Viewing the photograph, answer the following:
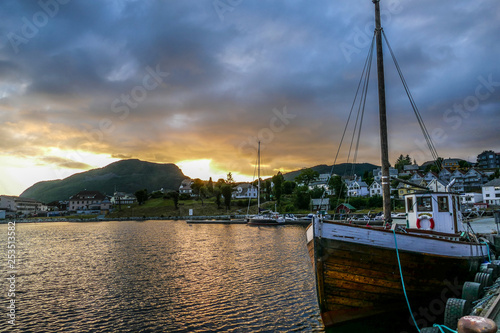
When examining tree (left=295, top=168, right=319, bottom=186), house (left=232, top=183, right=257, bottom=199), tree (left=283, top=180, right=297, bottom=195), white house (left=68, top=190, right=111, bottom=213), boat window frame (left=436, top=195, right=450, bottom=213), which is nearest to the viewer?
boat window frame (left=436, top=195, right=450, bottom=213)

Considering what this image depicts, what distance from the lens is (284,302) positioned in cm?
1709

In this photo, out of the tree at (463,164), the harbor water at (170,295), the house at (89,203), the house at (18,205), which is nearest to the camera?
the harbor water at (170,295)

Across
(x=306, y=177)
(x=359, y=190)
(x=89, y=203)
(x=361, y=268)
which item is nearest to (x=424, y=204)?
(x=361, y=268)

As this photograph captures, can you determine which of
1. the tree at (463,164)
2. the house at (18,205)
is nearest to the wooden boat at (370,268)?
the tree at (463,164)

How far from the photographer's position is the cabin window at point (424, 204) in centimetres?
1673

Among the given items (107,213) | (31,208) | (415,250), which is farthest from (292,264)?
(31,208)

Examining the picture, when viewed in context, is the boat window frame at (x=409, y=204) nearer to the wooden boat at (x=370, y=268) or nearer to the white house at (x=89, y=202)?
the wooden boat at (x=370, y=268)

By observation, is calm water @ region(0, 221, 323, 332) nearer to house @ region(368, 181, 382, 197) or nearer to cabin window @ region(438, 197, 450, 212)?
cabin window @ region(438, 197, 450, 212)

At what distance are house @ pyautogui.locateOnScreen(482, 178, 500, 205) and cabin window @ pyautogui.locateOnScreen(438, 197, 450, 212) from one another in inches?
4050

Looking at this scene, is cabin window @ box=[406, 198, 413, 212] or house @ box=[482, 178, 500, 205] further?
house @ box=[482, 178, 500, 205]

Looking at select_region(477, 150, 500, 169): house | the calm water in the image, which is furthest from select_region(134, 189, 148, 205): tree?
select_region(477, 150, 500, 169): house

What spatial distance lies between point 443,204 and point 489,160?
662 ft

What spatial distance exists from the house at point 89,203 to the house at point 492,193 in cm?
17769

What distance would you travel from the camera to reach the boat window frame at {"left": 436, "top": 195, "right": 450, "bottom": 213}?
16469 mm
